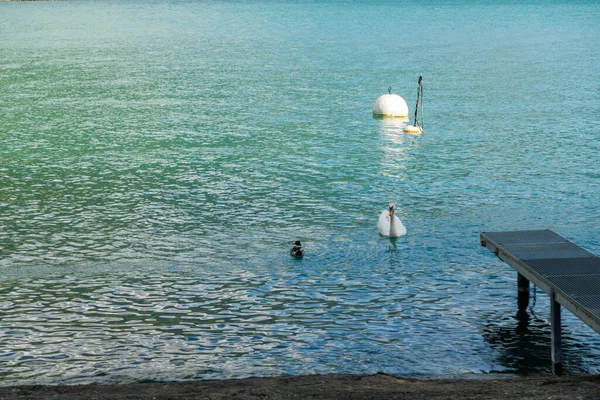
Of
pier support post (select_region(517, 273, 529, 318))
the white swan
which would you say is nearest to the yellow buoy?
the white swan

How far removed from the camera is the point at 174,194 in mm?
22375

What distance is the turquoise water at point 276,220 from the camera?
1334cm

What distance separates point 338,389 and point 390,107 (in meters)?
23.8

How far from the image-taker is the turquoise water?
13.3 m

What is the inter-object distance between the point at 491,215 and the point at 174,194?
7.46 m

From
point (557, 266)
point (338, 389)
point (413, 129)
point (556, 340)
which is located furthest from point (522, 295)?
point (413, 129)

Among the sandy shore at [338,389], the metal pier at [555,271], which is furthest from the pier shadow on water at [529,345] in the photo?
the sandy shore at [338,389]

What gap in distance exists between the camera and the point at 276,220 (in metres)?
20.1

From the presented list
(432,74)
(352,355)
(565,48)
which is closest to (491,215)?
(352,355)

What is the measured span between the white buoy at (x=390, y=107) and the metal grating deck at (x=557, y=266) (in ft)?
62.6

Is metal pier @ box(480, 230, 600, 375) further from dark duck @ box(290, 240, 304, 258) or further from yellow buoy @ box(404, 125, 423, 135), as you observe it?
yellow buoy @ box(404, 125, 423, 135)

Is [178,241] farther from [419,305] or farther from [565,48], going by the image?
[565,48]

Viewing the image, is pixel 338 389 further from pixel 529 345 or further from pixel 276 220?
pixel 276 220

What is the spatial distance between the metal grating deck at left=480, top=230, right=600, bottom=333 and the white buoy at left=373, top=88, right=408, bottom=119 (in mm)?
19093
